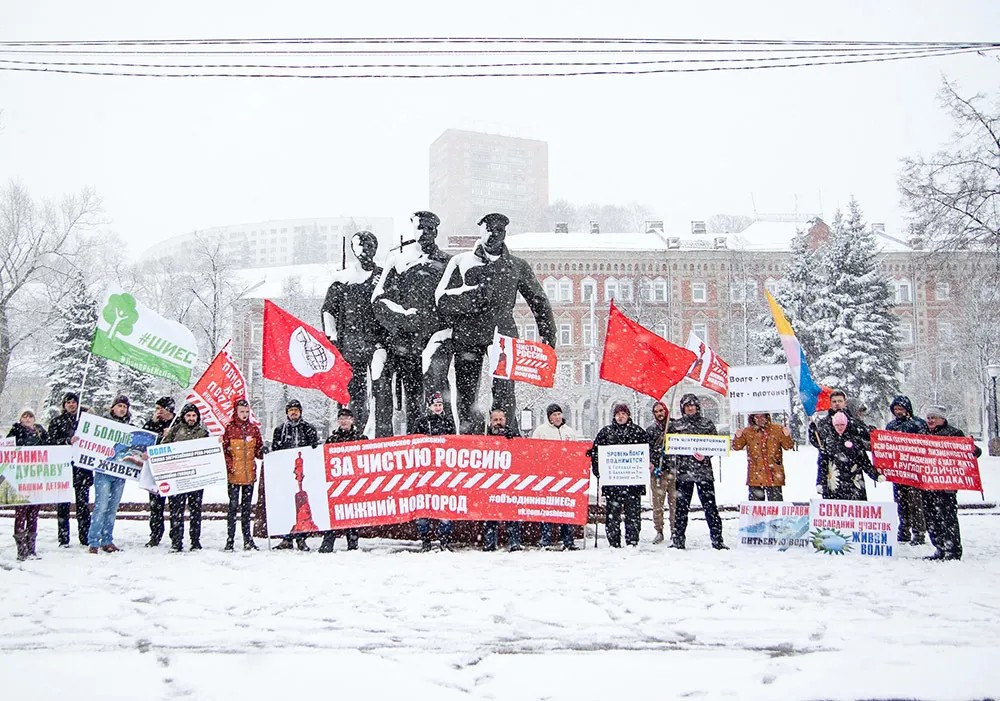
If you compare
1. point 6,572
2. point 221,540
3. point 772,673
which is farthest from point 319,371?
point 772,673

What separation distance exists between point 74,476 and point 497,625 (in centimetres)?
674

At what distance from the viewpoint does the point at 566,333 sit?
65375 mm

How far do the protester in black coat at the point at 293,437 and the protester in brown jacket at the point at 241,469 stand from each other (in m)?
0.21

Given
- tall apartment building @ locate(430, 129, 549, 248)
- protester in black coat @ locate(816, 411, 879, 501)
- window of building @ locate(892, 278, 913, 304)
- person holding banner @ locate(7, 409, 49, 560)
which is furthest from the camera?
tall apartment building @ locate(430, 129, 549, 248)

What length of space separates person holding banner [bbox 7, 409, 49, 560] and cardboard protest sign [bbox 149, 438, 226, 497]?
1.36 meters

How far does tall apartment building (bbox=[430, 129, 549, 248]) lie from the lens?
13112 cm

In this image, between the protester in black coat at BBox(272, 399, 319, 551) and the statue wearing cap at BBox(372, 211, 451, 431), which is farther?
the statue wearing cap at BBox(372, 211, 451, 431)

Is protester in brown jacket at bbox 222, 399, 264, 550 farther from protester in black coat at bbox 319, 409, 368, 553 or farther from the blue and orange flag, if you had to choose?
the blue and orange flag

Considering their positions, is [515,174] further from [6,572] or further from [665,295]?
[6,572]

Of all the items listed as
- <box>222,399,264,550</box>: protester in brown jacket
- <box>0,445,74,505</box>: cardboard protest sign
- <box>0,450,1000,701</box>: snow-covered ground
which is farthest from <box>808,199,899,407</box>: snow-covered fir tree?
<box>0,445,74,505</box>: cardboard protest sign

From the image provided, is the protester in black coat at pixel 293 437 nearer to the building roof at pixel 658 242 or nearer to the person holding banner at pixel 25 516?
the person holding banner at pixel 25 516

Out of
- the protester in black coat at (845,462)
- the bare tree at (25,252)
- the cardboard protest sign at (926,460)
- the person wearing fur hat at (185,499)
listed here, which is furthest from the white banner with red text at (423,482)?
the bare tree at (25,252)

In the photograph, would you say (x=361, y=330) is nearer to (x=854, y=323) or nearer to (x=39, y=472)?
(x=39, y=472)

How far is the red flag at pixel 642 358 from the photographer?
1150cm
